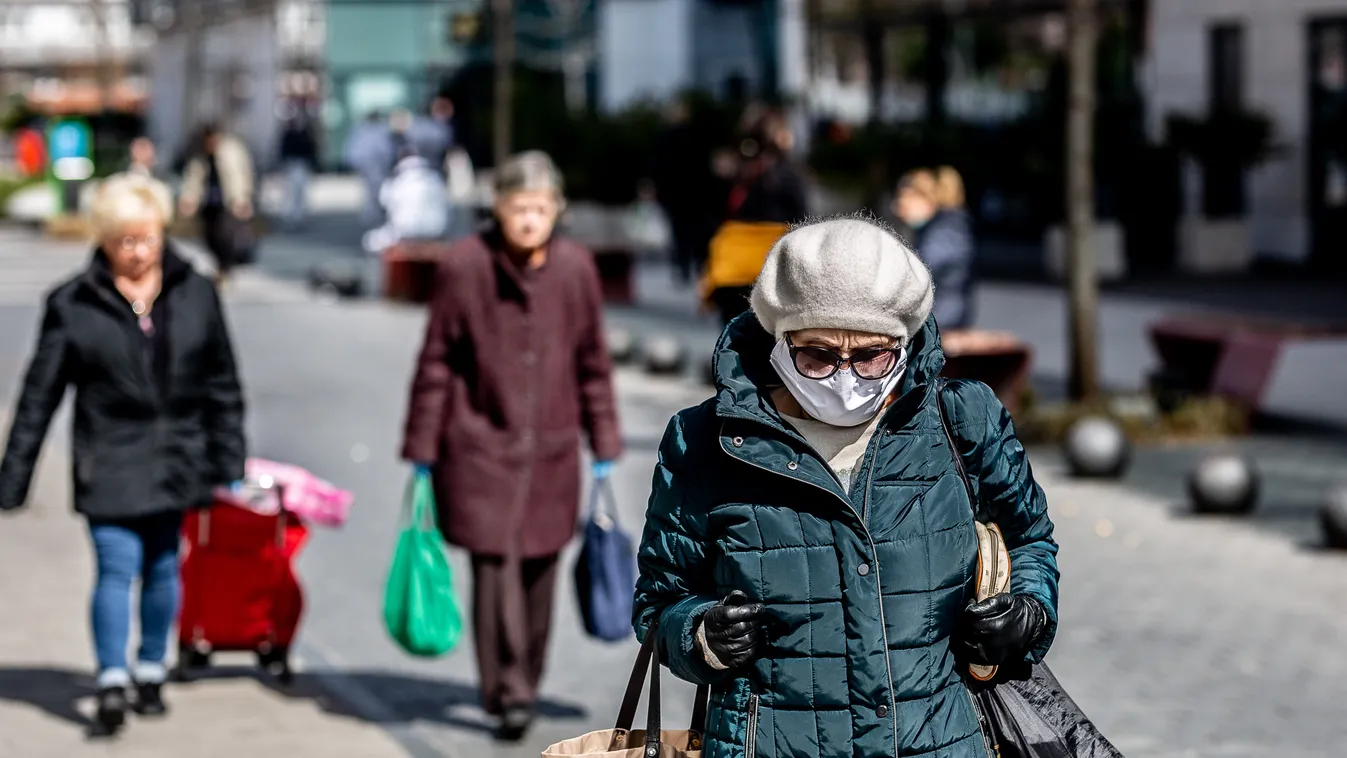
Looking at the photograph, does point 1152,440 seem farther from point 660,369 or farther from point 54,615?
point 54,615

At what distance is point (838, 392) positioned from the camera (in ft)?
11.8

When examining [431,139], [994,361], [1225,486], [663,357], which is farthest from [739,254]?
[431,139]

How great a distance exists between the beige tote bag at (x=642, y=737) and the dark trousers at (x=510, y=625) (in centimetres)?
354

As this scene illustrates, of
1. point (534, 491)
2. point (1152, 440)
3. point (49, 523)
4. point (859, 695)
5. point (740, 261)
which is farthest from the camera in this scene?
point (1152, 440)

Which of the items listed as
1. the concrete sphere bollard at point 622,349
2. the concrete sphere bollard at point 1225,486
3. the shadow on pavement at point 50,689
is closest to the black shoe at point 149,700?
the shadow on pavement at point 50,689

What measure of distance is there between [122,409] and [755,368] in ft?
14.0

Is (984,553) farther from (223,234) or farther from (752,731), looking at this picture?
(223,234)

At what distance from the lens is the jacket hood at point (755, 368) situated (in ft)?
11.9

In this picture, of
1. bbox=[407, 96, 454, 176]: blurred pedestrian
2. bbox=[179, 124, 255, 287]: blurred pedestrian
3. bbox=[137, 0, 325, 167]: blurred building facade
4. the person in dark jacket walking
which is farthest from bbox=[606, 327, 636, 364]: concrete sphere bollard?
bbox=[137, 0, 325, 167]: blurred building facade

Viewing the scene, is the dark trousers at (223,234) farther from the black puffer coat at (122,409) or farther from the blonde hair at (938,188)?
the black puffer coat at (122,409)

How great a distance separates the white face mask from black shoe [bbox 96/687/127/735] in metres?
4.29

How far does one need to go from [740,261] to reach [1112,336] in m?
10.5

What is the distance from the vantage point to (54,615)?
9.43 meters

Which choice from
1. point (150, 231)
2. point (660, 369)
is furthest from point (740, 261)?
point (660, 369)
